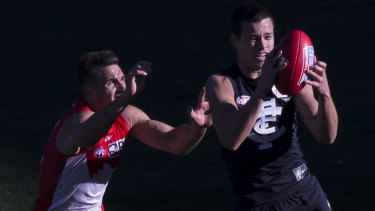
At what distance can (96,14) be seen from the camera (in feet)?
40.7

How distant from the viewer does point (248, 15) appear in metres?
4.42

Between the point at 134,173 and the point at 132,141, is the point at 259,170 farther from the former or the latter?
the point at 132,141

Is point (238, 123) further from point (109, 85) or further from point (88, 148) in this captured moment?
point (88, 148)

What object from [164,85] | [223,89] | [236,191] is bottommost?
[164,85]

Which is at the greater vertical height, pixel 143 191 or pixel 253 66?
pixel 253 66

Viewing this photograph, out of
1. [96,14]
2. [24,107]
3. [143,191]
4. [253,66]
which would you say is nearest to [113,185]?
[143,191]

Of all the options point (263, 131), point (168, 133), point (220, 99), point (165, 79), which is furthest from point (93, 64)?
point (165, 79)

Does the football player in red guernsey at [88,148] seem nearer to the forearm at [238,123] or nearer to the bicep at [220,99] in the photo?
the bicep at [220,99]

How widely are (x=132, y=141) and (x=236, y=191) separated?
4284 millimetres

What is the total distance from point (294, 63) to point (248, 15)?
0.49 meters

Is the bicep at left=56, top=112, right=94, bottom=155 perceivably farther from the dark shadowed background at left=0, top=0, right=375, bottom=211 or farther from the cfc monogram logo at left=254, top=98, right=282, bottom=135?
the dark shadowed background at left=0, top=0, right=375, bottom=211

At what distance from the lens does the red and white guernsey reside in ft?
15.6

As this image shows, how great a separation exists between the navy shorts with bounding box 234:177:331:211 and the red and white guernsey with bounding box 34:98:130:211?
0.91m

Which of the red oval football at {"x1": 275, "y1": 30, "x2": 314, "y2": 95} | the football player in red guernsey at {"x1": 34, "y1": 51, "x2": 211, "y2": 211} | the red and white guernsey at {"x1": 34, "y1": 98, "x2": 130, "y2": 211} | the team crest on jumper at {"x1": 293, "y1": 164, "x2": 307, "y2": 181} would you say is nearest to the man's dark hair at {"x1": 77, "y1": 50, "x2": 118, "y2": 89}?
the football player in red guernsey at {"x1": 34, "y1": 51, "x2": 211, "y2": 211}
